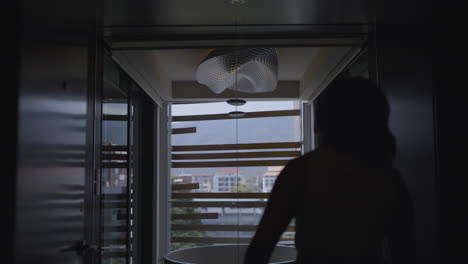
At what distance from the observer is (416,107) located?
1921 millimetres

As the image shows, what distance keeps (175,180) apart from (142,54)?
101 centimetres

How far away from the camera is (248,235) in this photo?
115 inches

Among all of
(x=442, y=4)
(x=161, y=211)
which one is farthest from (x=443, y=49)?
(x=161, y=211)

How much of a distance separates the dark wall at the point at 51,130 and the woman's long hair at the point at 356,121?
924mm

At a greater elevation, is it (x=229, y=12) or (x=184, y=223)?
(x=229, y=12)

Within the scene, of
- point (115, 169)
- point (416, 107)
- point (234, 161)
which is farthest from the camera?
point (115, 169)

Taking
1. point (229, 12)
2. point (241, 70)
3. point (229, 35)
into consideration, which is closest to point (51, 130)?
point (229, 12)

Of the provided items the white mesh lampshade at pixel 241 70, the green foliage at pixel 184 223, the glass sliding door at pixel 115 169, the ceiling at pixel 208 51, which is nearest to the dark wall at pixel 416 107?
the ceiling at pixel 208 51

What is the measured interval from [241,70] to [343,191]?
201cm

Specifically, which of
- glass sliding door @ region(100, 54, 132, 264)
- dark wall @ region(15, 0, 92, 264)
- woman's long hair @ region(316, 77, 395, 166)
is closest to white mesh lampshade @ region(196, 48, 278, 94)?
glass sliding door @ region(100, 54, 132, 264)

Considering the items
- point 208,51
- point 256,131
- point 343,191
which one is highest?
point 208,51

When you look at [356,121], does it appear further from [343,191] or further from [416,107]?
[416,107]

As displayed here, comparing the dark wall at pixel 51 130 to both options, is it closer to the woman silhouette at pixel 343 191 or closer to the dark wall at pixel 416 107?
the woman silhouette at pixel 343 191

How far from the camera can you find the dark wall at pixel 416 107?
1781 mm
